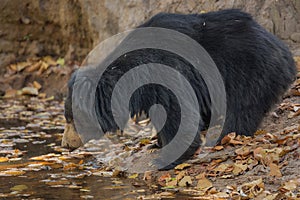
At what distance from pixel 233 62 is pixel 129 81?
89 centimetres

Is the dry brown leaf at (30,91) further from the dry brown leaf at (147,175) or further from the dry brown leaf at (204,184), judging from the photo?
the dry brown leaf at (204,184)

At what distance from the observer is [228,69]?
215 inches

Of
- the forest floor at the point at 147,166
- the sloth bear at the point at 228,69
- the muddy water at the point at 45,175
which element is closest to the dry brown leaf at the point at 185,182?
the forest floor at the point at 147,166

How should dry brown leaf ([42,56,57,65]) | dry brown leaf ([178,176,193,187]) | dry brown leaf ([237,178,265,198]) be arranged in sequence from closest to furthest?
dry brown leaf ([237,178,265,198]) < dry brown leaf ([178,176,193,187]) < dry brown leaf ([42,56,57,65])

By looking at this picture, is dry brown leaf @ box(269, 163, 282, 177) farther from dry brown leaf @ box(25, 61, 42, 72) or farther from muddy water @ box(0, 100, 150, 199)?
dry brown leaf @ box(25, 61, 42, 72)

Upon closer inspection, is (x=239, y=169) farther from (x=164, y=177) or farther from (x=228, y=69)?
(x=228, y=69)

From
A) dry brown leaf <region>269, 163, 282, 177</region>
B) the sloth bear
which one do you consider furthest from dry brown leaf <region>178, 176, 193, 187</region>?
dry brown leaf <region>269, 163, 282, 177</region>

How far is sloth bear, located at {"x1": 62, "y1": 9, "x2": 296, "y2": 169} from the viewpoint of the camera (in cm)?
532

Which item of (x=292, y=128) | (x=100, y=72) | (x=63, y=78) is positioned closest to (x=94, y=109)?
(x=100, y=72)

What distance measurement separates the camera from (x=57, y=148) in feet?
20.3

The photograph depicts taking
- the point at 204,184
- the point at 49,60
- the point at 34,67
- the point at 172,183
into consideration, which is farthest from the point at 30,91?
the point at 204,184

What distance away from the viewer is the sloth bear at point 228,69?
5320 mm

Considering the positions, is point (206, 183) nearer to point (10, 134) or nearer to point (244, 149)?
point (244, 149)

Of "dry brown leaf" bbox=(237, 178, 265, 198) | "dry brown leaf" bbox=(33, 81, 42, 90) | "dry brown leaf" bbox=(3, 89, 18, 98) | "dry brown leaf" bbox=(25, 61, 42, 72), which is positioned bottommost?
"dry brown leaf" bbox=(237, 178, 265, 198)
